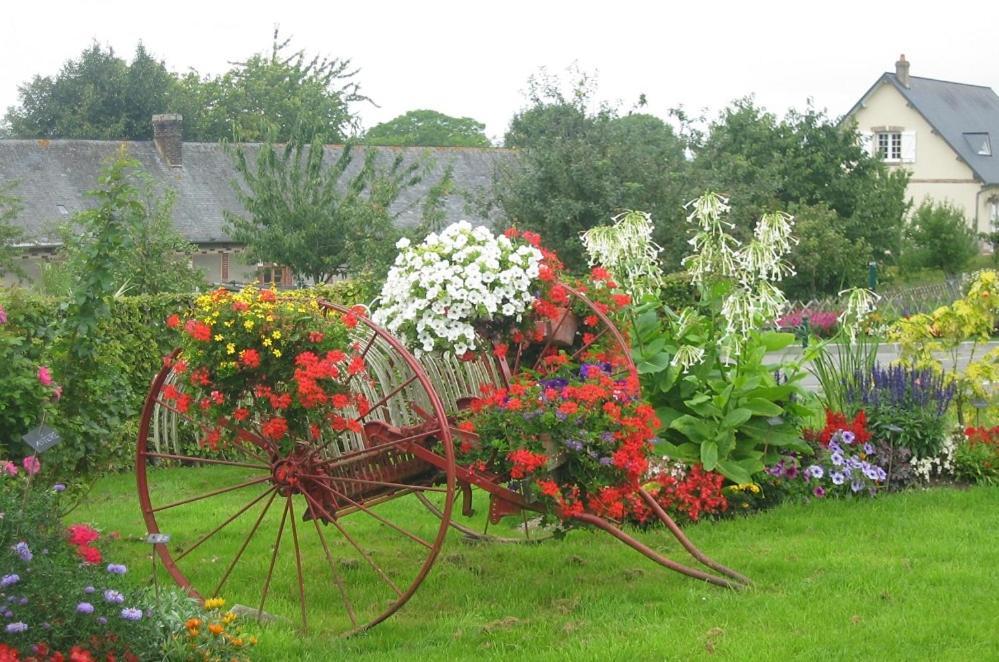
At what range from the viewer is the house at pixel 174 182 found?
3534 cm

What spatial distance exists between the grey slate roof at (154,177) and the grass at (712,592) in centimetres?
2723

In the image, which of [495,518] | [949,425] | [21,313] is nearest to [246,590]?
[495,518]

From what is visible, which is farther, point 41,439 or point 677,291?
point 677,291

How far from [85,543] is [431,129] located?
225 feet

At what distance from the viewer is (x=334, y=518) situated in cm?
608

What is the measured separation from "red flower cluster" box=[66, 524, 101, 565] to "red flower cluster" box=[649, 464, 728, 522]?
3.89m

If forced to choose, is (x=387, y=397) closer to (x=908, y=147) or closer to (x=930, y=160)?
(x=908, y=147)

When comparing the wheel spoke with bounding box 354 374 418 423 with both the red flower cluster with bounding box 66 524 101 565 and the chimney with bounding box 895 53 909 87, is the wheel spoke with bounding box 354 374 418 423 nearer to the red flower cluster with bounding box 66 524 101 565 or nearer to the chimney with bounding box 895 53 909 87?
the red flower cluster with bounding box 66 524 101 565

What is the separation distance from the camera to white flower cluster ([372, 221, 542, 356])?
6.26 m

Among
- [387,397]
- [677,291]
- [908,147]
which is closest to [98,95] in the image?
[908,147]

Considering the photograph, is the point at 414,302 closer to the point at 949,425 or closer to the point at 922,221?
the point at 949,425

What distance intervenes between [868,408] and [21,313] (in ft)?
18.7

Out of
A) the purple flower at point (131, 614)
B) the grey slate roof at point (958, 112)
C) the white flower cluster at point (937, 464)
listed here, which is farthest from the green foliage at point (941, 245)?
the purple flower at point (131, 614)

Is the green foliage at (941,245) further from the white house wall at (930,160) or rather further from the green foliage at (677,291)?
the green foliage at (677,291)
